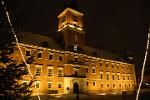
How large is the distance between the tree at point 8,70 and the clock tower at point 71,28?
34.6m

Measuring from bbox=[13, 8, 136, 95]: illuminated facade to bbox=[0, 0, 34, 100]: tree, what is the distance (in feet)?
72.5

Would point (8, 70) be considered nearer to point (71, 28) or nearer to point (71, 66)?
point (71, 66)

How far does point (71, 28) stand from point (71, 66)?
1050 centimetres

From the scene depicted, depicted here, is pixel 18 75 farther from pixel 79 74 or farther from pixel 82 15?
pixel 82 15

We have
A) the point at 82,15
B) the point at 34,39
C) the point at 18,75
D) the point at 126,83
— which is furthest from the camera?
the point at 126,83

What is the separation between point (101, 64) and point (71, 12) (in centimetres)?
1645

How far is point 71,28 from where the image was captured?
143 ft

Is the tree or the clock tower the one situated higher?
the clock tower

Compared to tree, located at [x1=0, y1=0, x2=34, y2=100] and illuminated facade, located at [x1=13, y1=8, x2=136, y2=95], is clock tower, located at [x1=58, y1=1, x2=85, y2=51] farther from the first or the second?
tree, located at [x1=0, y1=0, x2=34, y2=100]

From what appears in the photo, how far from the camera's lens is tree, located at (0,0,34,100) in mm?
6242

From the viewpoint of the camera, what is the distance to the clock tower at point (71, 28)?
140 feet

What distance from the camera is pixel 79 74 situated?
132 feet

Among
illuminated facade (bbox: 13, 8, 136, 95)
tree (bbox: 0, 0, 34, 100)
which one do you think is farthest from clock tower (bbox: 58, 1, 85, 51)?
tree (bbox: 0, 0, 34, 100)

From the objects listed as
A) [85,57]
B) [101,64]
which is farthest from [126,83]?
[85,57]
